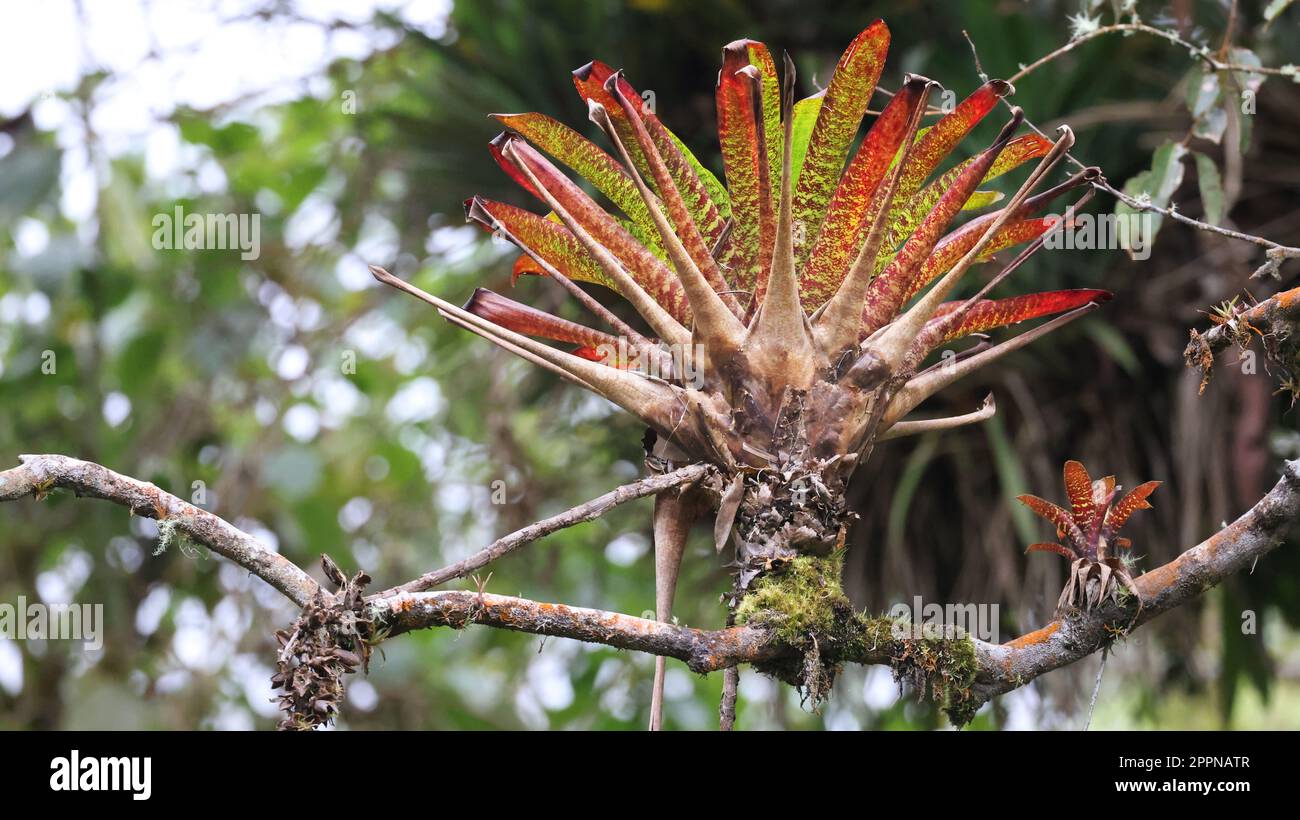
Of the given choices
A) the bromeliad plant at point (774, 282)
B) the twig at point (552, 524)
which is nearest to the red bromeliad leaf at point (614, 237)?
the bromeliad plant at point (774, 282)

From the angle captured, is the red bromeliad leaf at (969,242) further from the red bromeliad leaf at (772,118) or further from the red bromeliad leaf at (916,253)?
the red bromeliad leaf at (772,118)

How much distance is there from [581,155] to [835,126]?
0.16 m

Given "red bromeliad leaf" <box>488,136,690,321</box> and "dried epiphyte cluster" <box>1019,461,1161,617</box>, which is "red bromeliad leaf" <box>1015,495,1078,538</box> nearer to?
"dried epiphyte cluster" <box>1019,461,1161,617</box>

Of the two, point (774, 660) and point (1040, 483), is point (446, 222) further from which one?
point (774, 660)

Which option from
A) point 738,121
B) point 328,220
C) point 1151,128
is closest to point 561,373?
point 738,121

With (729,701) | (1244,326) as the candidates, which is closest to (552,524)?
(729,701)

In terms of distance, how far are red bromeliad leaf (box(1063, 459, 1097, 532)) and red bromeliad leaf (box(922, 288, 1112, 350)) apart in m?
0.12

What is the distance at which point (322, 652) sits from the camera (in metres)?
0.54

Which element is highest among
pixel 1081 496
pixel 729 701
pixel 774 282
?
pixel 774 282

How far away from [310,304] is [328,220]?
241mm

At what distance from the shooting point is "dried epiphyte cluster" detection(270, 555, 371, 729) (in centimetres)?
54

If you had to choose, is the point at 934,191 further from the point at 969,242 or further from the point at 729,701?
the point at 729,701

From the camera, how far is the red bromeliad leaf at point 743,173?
63 cm

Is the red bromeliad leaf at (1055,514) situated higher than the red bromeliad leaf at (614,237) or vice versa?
the red bromeliad leaf at (614,237)
